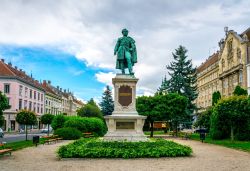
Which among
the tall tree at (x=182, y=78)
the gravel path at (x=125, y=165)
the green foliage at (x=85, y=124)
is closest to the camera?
the gravel path at (x=125, y=165)

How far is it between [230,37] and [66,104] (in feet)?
240

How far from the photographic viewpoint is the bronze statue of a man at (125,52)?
23.4 metres

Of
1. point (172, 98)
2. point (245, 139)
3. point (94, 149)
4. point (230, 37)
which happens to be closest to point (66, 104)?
point (230, 37)

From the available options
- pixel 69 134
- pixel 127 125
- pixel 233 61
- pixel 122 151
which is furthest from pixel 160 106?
pixel 122 151

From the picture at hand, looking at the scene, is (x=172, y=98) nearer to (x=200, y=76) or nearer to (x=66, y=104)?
(x=200, y=76)

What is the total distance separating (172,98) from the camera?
43219mm

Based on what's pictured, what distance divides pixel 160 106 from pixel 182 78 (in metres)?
10.2

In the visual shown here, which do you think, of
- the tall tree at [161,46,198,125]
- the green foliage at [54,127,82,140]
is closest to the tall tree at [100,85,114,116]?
the tall tree at [161,46,198,125]

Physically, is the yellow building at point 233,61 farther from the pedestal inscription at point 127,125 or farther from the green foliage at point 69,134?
the pedestal inscription at point 127,125

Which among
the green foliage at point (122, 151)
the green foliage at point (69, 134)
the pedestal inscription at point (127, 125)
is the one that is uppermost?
the pedestal inscription at point (127, 125)

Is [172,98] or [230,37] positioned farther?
[230,37]

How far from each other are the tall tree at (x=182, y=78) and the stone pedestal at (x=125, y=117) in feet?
97.1

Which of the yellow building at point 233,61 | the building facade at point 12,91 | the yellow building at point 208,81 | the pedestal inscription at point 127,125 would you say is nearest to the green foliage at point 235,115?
the pedestal inscription at point 127,125

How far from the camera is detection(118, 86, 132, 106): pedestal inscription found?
72.0 ft
